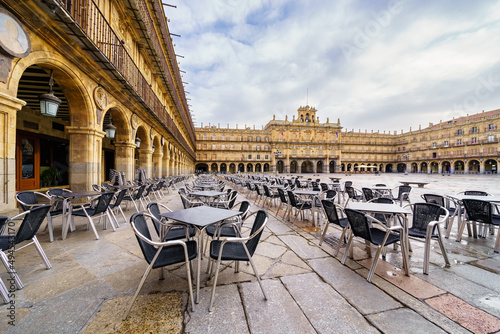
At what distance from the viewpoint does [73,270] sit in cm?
218

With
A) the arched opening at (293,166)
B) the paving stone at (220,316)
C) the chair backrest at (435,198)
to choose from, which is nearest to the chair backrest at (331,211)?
the paving stone at (220,316)

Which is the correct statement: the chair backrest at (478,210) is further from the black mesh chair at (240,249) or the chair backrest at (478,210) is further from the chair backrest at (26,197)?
the chair backrest at (26,197)

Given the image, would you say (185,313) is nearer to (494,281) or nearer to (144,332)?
(144,332)

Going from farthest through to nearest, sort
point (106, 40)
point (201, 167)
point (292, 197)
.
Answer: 1. point (201, 167)
2. point (106, 40)
3. point (292, 197)

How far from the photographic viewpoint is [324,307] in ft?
5.45

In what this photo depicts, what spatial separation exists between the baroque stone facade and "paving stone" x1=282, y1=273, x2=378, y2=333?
39160 mm

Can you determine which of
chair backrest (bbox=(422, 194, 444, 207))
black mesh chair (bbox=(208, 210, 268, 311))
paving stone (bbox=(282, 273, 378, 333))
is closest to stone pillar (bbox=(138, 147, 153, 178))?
black mesh chair (bbox=(208, 210, 268, 311))

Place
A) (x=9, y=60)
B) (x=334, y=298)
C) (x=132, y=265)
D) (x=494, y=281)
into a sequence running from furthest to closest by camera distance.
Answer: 1. (x=9, y=60)
2. (x=132, y=265)
3. (x=494, y=281)
4. (x=334, y=298)

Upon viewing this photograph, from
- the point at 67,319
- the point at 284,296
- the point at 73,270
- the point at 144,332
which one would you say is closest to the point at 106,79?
Answer: the point at 73,270

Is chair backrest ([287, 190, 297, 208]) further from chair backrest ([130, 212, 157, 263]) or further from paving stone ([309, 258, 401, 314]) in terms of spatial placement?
chair backrest ([130, 212, 157, 263])

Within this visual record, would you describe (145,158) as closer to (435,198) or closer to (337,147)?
(435,198)

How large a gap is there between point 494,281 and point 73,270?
445 cm

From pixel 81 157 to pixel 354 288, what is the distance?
20.3 ft

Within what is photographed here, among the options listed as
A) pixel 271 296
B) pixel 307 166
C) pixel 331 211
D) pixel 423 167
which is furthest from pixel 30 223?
pixel 423 167
